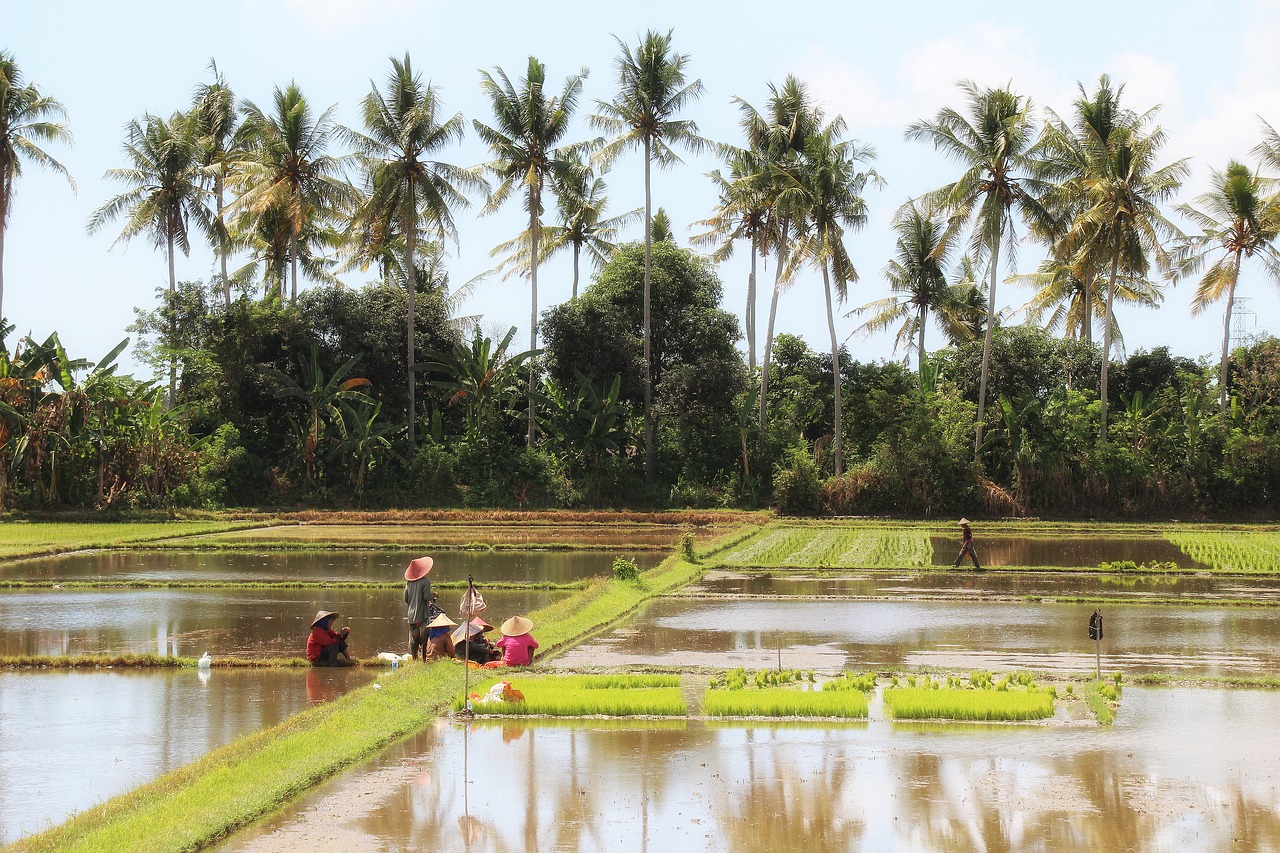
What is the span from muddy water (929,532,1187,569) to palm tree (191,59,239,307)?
2579 centimetres

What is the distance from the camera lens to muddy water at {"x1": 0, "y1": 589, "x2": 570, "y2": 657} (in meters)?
13.9

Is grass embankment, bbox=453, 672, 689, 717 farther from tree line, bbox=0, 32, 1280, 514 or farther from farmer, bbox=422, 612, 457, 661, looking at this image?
tree line, bbox=0, 32, 1280, 514

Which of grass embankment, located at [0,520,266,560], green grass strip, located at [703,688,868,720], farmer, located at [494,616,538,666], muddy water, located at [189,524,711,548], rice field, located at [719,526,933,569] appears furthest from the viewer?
muddy water, located at [189,524,711,548]

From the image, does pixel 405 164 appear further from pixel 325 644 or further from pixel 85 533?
pixel 325 644

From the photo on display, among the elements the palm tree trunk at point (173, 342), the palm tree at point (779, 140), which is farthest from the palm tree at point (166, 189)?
the palm tree at point (779, 140)

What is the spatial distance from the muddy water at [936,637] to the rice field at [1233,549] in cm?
572

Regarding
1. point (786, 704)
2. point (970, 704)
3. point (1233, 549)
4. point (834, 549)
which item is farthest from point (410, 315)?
point (970, 704)

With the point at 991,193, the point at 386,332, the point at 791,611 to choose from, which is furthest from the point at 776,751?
the point at 386,332

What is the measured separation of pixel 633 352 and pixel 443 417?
693 cm

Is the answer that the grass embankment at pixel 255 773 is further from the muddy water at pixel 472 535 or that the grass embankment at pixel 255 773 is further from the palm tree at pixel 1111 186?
the palm tree at pixel 1111 186

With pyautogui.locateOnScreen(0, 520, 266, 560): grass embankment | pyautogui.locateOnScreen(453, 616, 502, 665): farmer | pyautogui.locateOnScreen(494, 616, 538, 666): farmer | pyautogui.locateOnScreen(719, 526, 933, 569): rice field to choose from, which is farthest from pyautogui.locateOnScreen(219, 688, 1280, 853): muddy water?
pyautogui.locateOnScreen(0, 520, 266, 560): grass embankment

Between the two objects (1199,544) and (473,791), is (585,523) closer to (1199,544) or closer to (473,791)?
(1199,544)

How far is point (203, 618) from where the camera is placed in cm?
1606

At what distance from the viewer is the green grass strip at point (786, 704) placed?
10375mm
